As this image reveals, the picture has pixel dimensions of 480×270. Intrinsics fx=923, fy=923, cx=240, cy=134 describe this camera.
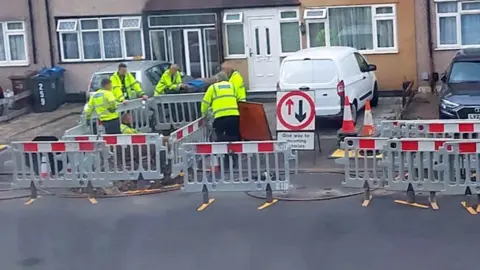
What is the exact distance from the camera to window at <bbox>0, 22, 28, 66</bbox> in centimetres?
2795

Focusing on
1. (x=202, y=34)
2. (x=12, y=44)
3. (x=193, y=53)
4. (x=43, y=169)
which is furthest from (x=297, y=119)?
(x=12, y=44)

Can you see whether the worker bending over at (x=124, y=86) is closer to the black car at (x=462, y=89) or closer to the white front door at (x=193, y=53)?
the black car at (x=462, y=89)

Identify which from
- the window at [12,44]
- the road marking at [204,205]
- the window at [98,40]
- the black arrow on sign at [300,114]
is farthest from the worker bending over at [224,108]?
the window at [12,44]

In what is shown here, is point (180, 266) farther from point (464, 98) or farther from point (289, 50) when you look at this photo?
point (289, 50)

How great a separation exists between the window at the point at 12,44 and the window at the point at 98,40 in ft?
4.29

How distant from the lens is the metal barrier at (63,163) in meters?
13.8

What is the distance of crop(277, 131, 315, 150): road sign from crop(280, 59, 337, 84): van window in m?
3.93

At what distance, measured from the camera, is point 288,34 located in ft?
85.3

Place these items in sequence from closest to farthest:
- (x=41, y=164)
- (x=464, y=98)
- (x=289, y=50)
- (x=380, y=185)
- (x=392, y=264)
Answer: (x=392, y=264) → (x=380, y=185) → (x=41, y=164) → (x=464, y=98) → (x=289, y=50)

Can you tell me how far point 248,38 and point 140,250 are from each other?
51.3ft

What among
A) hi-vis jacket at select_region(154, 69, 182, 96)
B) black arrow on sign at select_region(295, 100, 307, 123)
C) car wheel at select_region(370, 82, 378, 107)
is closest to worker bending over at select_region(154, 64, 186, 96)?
hi-vis jacket at select_region(154, 69, 182, 96)

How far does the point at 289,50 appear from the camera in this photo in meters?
26.0

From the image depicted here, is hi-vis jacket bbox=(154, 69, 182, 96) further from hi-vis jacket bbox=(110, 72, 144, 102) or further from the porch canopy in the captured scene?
the porch canopy

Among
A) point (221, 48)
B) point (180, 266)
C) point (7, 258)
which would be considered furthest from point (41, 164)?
point (221, 48)
